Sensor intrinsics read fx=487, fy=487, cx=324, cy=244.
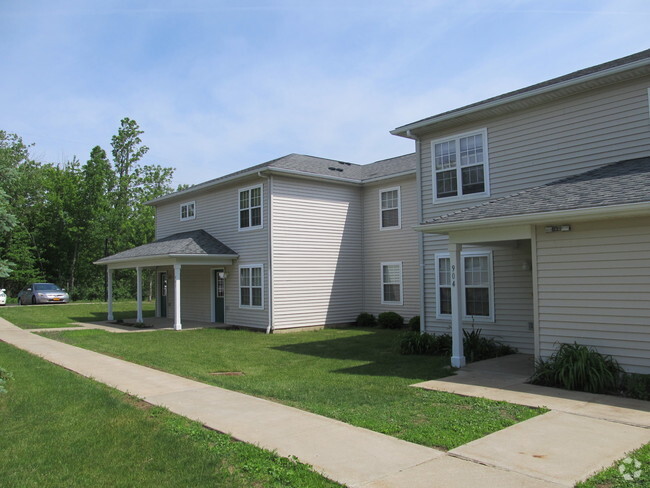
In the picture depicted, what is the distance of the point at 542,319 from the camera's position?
8.38m

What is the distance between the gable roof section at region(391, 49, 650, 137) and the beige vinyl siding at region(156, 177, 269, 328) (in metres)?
6.75

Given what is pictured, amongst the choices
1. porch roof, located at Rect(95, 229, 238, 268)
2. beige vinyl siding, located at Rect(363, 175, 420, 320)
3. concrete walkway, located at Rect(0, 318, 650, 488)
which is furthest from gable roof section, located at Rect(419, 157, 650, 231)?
porch roof, located at Rect(95, 229, 238, 268)

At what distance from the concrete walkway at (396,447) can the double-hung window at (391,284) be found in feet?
35.7

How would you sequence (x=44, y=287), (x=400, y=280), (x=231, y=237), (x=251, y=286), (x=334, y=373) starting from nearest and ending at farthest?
(x=334, y=373)
(x=251, y=286)
(x=400, y=280)
(x=231, y=237)
(x=44, y=287)

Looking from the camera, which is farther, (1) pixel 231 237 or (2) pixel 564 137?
(1) pixel 231 237

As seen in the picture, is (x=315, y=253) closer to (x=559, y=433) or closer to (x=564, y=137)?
(x=564, y=137)

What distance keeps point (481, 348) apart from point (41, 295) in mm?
28569

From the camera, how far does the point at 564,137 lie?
399 inches

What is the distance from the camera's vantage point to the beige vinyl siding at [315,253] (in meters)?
16.5

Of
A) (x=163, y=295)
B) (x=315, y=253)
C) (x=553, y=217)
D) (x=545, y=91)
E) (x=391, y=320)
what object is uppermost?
(x=545, y=91)

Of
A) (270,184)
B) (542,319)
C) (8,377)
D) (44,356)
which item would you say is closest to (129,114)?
(270,184)

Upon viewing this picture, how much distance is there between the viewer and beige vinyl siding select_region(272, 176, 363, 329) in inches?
649

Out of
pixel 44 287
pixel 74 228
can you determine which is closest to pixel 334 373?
pixel 44 287

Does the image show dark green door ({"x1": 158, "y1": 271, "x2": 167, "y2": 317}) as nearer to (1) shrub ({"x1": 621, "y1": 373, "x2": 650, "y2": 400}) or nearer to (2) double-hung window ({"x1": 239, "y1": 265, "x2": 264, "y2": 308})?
(2) double-hung window ({"x1": 239, "y1": 265, "x2": 264, "y2": 308})
